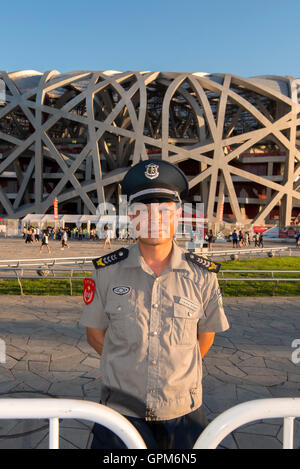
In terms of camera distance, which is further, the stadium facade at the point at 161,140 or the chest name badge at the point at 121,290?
the stadium facade at the point at 161,140

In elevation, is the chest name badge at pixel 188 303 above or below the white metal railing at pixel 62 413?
above

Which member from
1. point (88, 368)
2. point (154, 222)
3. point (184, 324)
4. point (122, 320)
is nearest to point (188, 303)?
point (184, 324)

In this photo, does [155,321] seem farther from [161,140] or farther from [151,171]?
[161,140]

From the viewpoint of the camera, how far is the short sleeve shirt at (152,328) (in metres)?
1.61

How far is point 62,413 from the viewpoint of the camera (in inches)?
50.2

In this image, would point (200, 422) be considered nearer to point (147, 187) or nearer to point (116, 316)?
point (116, 316)

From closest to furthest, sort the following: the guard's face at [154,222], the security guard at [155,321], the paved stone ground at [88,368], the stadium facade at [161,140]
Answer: the security guard at [155,321], the guard's face at [154,222], the paved stone ground at [88,368], the stadium facade at [161,140]

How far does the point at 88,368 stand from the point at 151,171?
10.9 ft

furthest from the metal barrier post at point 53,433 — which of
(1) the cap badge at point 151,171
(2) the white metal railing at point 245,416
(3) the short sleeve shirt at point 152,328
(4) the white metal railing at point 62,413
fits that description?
(1) the cap badge at point 151,171

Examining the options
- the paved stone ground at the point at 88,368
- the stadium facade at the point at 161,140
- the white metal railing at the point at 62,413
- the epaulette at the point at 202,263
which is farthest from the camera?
the stadium facade at the point at 161,140

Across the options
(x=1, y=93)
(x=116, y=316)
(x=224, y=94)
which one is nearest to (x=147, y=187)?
(x=116, y=316)

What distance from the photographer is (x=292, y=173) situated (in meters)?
41.4

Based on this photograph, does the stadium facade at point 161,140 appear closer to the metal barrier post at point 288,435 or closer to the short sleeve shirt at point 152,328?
the short sleeve shirt at point 152,328

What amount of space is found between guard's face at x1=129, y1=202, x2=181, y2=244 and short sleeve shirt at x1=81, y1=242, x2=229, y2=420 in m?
0.13
